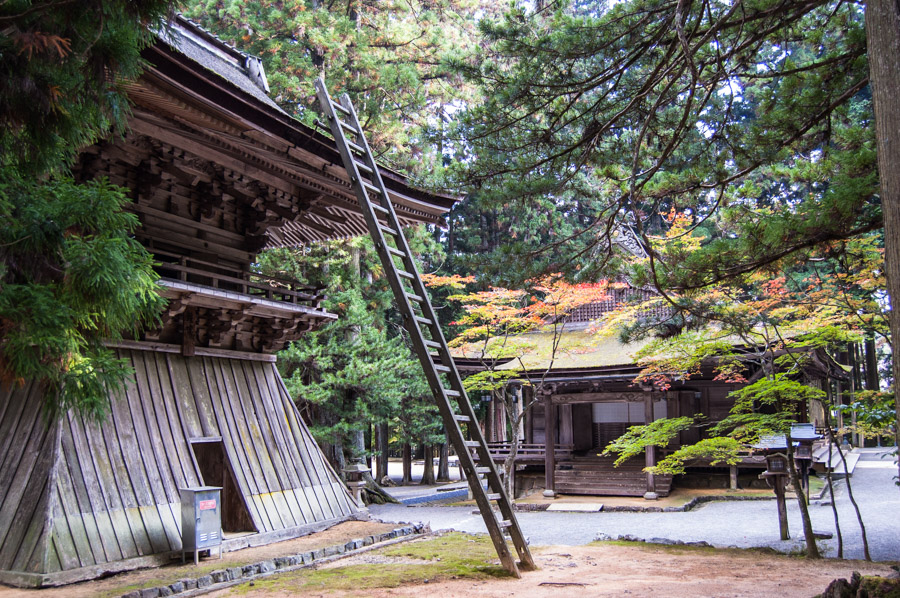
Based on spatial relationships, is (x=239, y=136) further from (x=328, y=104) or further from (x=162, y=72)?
(x=328, y=104)

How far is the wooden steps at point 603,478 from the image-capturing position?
17.0m

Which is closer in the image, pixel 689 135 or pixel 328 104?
pixel 328 104

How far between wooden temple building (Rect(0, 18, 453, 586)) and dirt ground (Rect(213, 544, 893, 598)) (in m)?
1.89

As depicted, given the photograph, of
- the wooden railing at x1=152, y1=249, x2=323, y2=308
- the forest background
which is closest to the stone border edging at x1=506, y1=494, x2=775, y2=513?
the forest background

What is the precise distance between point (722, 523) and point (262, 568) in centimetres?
990

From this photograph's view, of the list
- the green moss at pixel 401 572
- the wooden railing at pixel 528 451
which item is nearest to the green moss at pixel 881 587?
the green moss at pixel 401 572

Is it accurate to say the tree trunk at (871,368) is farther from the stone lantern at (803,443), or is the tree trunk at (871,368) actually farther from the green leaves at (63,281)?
the green leaves at (63,281)

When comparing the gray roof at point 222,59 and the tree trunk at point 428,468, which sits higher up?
the gray roof at point 222,59

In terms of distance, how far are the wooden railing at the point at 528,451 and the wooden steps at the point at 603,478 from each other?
451mm

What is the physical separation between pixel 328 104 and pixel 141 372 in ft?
15.1

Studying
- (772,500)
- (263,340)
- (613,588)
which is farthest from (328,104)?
(772,500)

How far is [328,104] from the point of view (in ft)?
18.4

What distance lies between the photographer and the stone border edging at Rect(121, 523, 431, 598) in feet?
19.4

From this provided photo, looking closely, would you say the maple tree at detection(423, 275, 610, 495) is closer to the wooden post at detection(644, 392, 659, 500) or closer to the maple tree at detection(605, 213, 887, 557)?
the wooden post at detection(644, 392, 659, 500)
